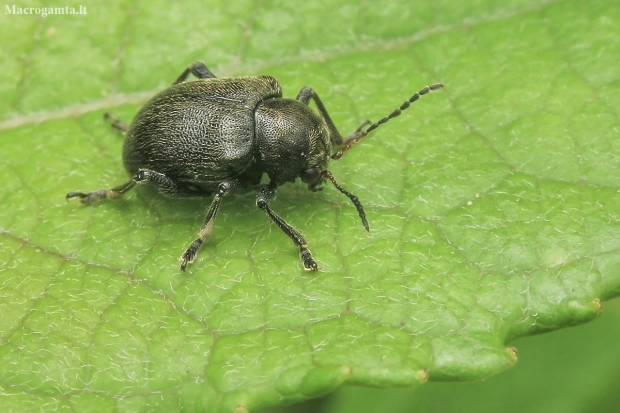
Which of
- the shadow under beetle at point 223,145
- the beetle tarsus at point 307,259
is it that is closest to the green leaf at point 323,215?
the beetle tarsus at point 307,259

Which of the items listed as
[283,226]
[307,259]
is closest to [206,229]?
[283,226]

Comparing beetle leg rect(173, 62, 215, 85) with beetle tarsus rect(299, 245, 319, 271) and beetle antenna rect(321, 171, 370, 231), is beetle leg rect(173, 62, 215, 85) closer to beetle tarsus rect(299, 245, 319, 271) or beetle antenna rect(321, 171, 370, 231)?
beetle antenna rect(321, 171, 370, 231)

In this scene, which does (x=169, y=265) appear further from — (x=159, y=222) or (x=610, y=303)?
(x=610, y=303)

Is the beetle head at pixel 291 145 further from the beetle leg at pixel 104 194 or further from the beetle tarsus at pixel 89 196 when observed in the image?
the beetle tarsus at pixel 89 196

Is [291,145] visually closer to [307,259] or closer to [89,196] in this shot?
[307,259]

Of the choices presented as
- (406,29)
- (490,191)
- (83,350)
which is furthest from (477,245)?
(83,350)

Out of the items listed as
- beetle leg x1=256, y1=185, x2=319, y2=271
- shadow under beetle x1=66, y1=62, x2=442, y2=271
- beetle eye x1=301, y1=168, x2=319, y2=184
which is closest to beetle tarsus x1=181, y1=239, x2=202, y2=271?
shadow under beetle x1=66, y1=62, x2=442, y2=271
